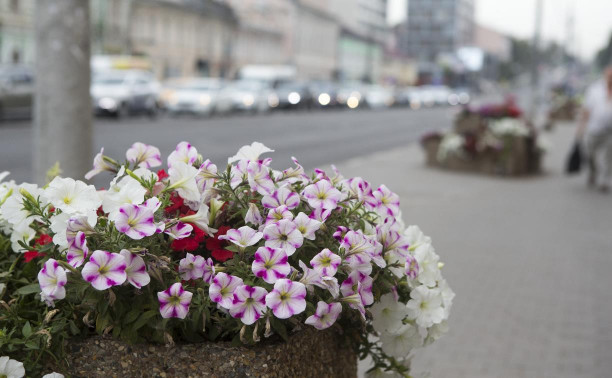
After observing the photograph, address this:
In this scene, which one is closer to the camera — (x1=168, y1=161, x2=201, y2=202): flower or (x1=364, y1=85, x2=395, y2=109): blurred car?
(x1=168, y1=161, x2=201, y2=202): flower

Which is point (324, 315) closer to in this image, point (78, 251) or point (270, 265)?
point (270, 265)

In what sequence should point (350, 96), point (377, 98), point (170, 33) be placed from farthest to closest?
1. point (170, 33)
2. point (377, 98)
3. point (350, 96)

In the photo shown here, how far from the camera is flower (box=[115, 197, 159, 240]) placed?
7.31 feet

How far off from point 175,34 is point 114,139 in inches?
2062

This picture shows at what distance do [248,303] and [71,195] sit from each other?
22.1 inches

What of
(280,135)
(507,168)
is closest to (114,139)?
(280,135)

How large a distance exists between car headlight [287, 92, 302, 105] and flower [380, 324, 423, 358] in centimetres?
4546

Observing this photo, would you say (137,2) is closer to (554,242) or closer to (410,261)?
(554,242)

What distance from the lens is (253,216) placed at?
8.04 feet

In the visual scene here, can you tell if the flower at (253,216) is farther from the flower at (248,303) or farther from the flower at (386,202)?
the flower at (386,202)

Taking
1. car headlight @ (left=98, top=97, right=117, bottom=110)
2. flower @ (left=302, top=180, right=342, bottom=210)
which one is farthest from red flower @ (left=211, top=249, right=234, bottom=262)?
car headlight @ (left=98, top=97, right=117, bottom=110)

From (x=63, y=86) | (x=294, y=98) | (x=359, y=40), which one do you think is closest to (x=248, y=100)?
(x=294, y=98)

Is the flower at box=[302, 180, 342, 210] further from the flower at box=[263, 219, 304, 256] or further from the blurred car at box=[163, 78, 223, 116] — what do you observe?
the blurred car at box=[163, 78, 223, 116]

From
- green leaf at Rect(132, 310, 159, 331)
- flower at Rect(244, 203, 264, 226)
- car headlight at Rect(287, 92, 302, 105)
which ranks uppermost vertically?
flower at Rect(244, 203, 264, 226)
